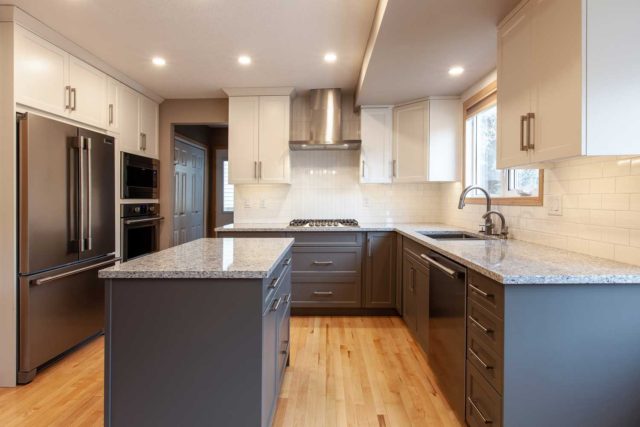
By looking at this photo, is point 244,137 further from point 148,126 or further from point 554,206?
point 554,206

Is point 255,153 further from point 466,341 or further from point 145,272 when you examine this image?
point 466,341

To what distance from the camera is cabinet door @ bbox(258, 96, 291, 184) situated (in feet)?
12.2

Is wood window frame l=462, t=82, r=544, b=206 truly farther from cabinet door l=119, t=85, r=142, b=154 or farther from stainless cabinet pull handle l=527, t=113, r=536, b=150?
cabinet door l=119, t=85, r=142, b=154

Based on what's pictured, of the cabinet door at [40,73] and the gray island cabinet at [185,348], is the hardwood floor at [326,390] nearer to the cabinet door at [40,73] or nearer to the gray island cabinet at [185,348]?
the gray island cabinet at [185,348]

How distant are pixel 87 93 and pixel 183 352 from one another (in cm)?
253

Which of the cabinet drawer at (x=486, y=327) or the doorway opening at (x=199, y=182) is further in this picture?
the doorway opening at (x=199, y=182)

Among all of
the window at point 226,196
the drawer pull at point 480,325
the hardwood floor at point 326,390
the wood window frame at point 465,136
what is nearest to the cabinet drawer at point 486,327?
the drawer pull at point 480,325

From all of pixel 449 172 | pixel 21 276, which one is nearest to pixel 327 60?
pixel 449 172

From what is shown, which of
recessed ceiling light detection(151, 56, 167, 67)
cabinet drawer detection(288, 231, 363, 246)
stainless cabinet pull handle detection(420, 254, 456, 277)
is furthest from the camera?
cabinet drawer detection(288, 231, 363, 246)

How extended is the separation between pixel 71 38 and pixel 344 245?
9.05 feet

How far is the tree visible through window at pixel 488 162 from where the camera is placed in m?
2.49

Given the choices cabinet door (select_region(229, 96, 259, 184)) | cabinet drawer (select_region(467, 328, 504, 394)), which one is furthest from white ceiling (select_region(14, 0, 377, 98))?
cabinet drawer (select_region(467, 328, 504, 394))

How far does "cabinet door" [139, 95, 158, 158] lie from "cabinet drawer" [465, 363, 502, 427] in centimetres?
360

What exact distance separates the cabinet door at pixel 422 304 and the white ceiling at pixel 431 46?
1483mm
